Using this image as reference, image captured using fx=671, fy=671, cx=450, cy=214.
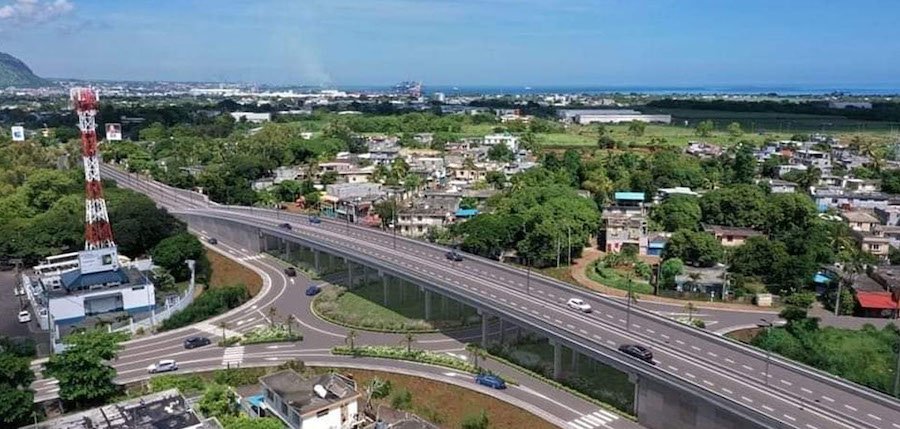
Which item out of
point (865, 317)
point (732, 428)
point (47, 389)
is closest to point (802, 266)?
point (865, 317)

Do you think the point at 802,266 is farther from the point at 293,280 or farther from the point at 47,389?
the point at 47,389

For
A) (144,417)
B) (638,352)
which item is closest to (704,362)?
(638,352)

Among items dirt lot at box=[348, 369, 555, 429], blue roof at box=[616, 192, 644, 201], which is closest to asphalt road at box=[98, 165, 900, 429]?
dirt lot at box=[348, 369, 555, 429]

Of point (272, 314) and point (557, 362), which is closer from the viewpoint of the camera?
point (557, 362)

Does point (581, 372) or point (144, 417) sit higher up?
point (144, 417)

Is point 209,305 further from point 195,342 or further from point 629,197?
point 629,197

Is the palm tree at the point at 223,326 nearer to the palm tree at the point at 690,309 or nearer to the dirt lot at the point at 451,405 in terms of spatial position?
the dirt lot at the point at 451,405

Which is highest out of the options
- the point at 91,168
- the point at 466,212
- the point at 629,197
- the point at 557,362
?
the point at 91,168
